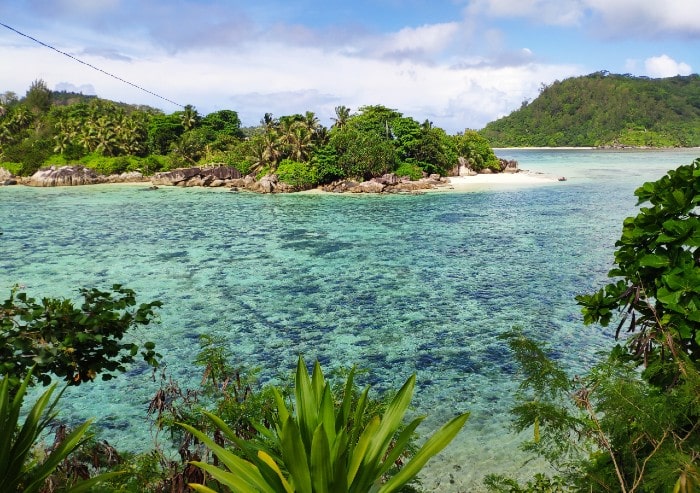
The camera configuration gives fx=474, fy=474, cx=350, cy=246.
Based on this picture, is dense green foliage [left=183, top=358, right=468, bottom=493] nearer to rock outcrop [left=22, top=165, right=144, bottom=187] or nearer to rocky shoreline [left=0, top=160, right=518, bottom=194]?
rocky shoreline [left=0, top=160, right=518, bottom=194]

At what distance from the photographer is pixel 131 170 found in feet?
260

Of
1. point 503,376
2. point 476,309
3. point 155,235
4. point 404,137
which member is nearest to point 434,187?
point 404,137

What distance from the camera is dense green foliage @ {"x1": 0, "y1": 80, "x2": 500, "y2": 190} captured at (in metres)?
66.4

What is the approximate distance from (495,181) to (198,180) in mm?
46499

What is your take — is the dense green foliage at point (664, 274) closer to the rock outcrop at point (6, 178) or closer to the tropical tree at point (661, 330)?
the tropical tree at point (661, 330)

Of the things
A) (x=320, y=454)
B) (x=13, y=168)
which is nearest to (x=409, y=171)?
(x=13, y=168)

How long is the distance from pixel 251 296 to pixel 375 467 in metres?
19.5

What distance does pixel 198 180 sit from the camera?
7344 cm

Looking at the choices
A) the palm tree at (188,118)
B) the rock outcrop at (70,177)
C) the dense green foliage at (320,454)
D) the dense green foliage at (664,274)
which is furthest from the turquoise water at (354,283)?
the palm tree at (188,118)

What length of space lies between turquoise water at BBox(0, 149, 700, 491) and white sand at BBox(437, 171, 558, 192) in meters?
16.4

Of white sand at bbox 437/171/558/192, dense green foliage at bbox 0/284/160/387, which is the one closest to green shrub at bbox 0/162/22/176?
white sand at bbox 437/171/558/192

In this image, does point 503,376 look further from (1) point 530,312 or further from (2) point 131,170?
(2) point 131,170

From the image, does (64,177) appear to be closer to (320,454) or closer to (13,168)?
(13,168)

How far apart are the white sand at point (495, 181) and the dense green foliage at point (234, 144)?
13.0 feet
